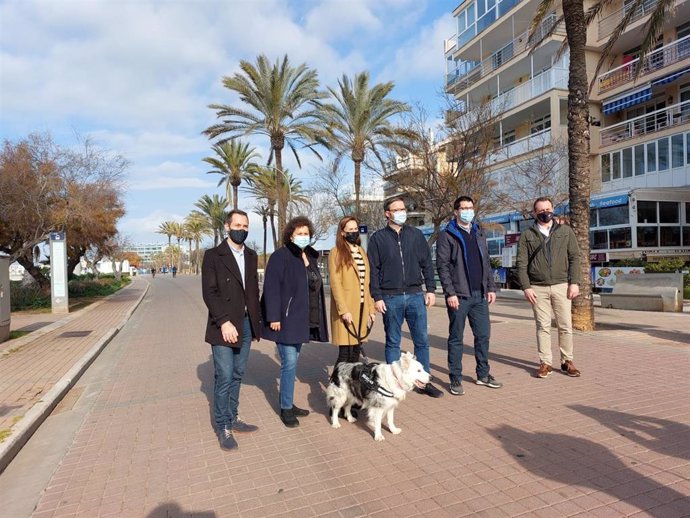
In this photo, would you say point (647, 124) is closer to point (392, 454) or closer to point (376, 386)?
point (376, 386)

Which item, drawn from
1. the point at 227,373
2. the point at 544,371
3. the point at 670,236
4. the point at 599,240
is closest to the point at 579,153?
the point at 544,371

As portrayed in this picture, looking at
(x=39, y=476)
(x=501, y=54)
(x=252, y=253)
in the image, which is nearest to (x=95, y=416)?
(x=39, y=476)

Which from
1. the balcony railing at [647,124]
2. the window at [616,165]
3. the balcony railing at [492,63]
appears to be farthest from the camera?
the balcony railing at [492,63]

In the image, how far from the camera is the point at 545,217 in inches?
237

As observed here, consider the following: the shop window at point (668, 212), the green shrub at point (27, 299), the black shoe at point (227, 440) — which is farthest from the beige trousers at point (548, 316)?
the green shrub at point (27, 299)

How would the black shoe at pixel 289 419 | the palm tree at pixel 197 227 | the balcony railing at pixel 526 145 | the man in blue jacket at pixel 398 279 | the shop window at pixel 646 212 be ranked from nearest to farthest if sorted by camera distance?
the black shoe at pixel 289 419 < the man in blue jacket at pixel 398 279 < the shop window at pixel 646 212 < the balcony railing at pixel 526 145 < the palm tree at pixel 197 227

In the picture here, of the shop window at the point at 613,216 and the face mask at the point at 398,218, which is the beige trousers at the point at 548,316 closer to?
the face mask at the point at 398,218

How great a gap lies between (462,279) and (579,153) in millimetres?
5430

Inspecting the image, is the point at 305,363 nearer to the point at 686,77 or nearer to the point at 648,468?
the point at 648,468

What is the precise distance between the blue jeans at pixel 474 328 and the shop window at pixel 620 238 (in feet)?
61.7

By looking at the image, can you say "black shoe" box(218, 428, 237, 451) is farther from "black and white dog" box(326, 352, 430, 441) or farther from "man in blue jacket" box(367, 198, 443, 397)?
"man in blue jacket" box(367, 198, 443, 397)

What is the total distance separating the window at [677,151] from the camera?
22234mm

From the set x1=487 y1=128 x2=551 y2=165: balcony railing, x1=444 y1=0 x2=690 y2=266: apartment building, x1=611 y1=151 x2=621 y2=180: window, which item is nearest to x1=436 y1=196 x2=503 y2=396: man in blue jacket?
x1=444 y1=0 x2=690 y2=266: apartment building

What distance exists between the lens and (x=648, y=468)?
11.3 ft
